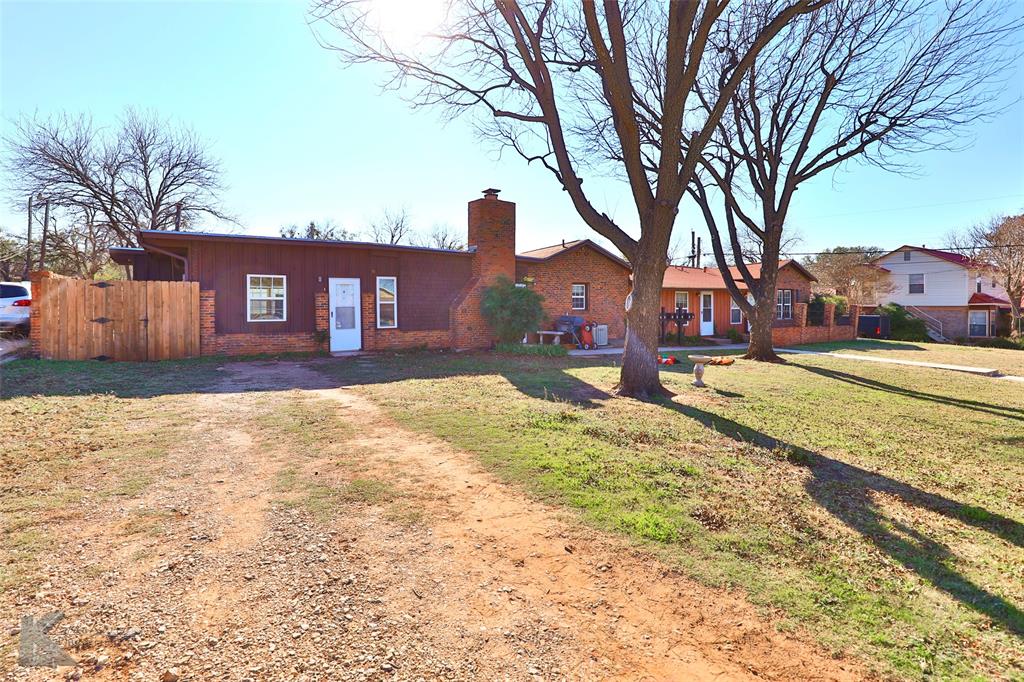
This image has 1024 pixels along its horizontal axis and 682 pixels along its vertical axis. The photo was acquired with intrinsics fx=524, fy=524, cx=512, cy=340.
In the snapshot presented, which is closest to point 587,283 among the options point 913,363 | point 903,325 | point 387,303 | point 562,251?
point 562,251

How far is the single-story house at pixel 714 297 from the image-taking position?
23641 millimetres

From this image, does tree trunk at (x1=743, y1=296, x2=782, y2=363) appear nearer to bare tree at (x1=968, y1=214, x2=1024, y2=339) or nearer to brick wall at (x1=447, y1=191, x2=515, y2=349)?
brick wall at (x1=447, y1=191, x2=515, y2=349)

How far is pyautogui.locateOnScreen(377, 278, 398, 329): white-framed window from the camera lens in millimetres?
15547

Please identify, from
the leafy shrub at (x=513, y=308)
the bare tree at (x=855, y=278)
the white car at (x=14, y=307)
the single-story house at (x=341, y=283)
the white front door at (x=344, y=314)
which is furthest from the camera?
the bare tree at (x=855, y=278)

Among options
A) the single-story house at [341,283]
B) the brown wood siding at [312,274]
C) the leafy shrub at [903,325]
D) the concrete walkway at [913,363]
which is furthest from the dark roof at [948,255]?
the brown wood siding at [312,274]

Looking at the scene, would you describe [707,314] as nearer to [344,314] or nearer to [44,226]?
[344,314]

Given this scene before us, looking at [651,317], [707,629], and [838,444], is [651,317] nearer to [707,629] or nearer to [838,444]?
[838,444]

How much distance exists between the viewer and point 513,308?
15125 mm

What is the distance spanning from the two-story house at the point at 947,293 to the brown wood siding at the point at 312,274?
3322 cm

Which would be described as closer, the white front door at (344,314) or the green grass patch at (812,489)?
the green grass patch at (812,489)

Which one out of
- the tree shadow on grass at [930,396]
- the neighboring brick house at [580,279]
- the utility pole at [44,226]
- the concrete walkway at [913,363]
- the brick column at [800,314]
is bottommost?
the tree shadow on grass at [930,396]

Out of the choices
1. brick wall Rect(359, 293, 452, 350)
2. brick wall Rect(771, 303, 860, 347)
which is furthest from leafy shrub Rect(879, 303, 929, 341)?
brick wall Rect(359, 293, 452, 350)

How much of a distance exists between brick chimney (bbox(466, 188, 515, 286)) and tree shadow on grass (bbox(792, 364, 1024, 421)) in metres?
9.24

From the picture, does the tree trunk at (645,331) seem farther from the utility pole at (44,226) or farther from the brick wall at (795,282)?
the utility pole at (44,226)
